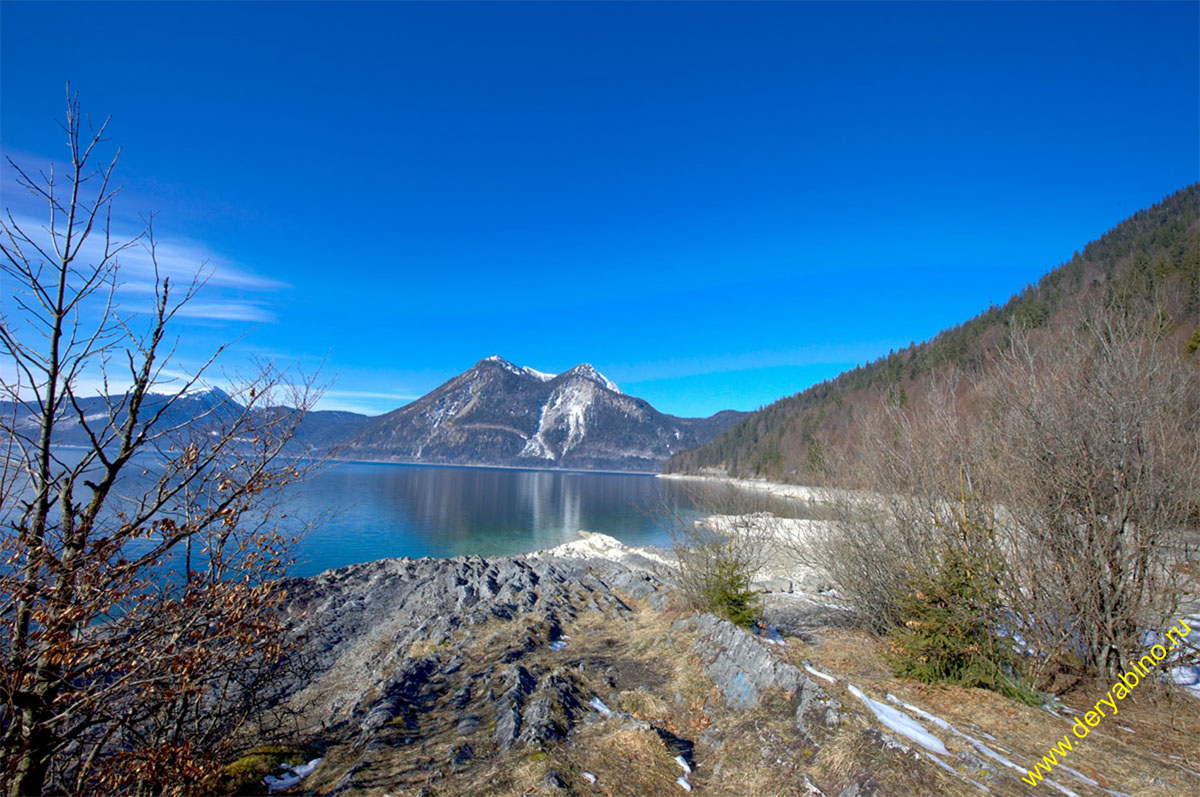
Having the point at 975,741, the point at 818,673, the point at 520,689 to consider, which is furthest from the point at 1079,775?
the point at 520,689

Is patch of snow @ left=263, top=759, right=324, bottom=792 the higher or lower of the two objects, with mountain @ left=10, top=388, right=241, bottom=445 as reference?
lower

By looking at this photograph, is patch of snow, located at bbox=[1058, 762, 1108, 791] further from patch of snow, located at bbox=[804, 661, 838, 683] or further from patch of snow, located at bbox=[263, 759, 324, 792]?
patch of snow, located at bbox=[263, 759, 324, 792]

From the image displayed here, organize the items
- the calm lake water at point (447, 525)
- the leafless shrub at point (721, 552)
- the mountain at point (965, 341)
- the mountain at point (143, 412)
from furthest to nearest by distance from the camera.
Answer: the mountain at point (965, 341), the calm lake water at point (447, 525), the leafless shrub at point (721, 552), the mountain at point (143, 412)

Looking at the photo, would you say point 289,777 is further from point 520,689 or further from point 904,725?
point 904,725

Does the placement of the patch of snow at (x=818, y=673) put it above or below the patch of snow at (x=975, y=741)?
below

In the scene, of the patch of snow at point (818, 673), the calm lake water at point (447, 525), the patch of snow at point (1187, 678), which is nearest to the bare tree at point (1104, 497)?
the patch of snow at point (1187, 678)

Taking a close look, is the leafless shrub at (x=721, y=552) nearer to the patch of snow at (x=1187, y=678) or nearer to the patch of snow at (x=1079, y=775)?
the patch of snow at (x=1079, y=775)

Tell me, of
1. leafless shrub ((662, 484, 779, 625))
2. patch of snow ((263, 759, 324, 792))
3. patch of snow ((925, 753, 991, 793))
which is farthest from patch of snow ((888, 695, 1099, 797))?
patch of snow ((263, 759, 324, 792))

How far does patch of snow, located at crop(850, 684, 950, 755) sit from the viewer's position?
5.88 meters

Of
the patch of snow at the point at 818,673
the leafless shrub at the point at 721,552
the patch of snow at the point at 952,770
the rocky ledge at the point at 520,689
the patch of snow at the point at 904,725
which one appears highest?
the leafless shrub at the point at 721,552

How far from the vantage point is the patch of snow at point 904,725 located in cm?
588

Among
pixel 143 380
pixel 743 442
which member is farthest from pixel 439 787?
pixel 743 442

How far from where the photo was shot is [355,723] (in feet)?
30.6

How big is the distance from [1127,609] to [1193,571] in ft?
2.99
